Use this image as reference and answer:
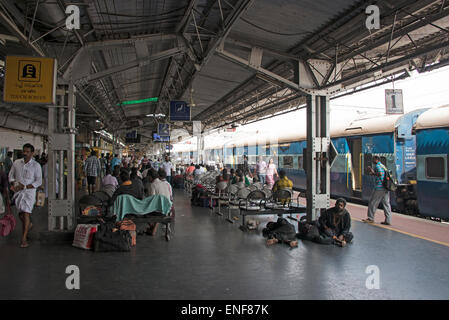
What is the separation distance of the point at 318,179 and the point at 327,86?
219 centimetres

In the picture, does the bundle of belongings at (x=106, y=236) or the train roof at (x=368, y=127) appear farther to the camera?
the train roof at (x=368, y=127)

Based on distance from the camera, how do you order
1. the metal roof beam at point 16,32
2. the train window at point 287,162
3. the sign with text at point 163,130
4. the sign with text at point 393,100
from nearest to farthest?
the metal roof beam at point 16,32 < the sign with text at point 393,100 < the train window at point 287,162 < the sign with text at point 163,130

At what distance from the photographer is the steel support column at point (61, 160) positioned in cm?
680

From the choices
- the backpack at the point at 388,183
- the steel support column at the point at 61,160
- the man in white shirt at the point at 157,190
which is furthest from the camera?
the backpack at the point at 388,183

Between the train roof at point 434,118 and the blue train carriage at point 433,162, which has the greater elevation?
the train roof at point 434,118

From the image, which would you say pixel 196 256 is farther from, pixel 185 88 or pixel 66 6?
pixel 185 88

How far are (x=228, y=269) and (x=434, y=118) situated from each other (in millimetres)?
7328

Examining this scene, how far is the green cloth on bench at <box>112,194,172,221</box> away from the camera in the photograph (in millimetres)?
6641

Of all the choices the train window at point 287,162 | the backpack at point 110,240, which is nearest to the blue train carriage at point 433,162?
the backpack at point 110,240

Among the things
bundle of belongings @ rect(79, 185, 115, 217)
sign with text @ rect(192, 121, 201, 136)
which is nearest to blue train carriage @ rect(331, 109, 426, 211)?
bundle of belongings @ rect(79, 185, 115, 217)

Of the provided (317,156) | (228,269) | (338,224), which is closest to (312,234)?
(338,224)

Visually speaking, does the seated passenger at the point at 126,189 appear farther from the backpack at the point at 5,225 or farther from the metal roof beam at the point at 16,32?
the metal roof beam at the point at 16,32

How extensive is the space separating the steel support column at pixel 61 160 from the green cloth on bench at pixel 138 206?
1044 mm
